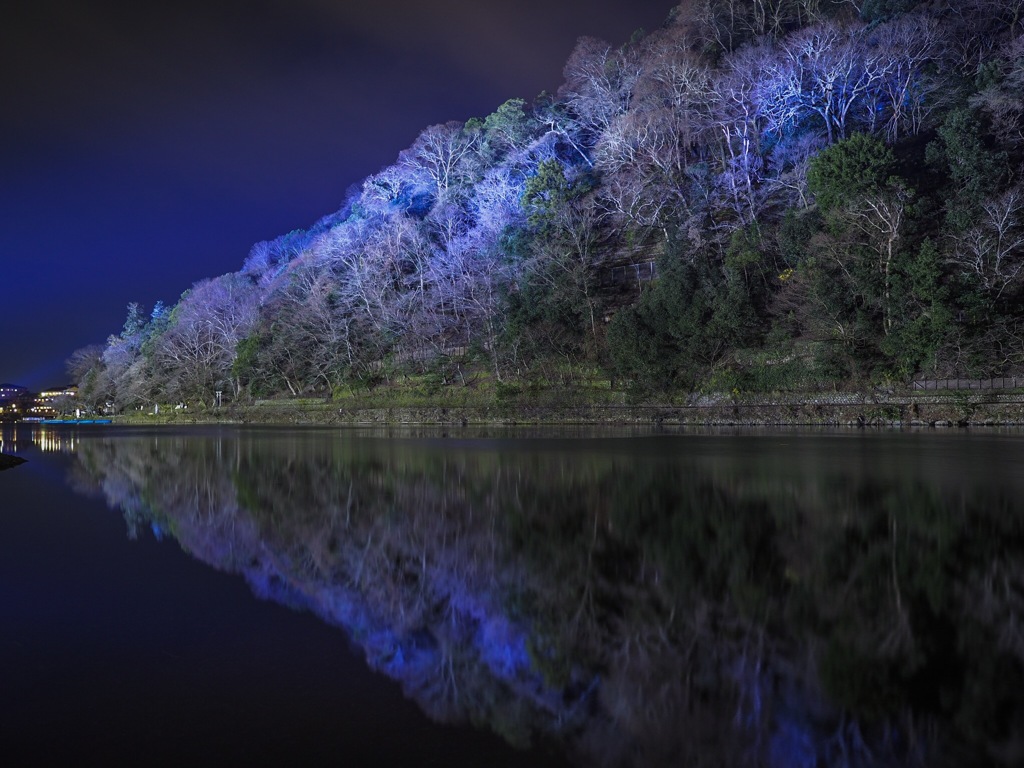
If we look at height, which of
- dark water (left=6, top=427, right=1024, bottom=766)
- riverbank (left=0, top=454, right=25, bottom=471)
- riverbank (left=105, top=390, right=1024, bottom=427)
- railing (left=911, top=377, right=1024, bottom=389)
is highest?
railing (left=911, top=377, right=1024, bottom=389)

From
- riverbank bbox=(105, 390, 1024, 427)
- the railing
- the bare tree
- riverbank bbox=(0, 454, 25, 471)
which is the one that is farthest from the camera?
riverbank bbox=(105, 390, 1024, 427)

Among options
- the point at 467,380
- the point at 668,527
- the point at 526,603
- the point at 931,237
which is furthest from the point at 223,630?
the point at 467,380

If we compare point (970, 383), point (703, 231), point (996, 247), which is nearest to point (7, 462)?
point (703, 231)

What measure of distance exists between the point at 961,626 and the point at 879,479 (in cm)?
692

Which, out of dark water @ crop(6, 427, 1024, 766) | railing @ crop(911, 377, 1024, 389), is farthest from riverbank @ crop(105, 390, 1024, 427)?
dark water @ crop(6, 427, 1024, 766)

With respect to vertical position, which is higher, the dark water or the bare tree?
the bare tree

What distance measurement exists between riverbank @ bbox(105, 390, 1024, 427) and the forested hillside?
2.96ft

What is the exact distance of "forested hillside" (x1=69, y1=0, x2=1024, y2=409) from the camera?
86.0 feet

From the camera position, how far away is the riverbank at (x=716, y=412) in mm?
24328

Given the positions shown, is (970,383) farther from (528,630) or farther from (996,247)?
(528,630)

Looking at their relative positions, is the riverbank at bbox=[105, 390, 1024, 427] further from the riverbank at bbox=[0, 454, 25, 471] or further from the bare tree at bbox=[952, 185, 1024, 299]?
the riverbank at bbox=[0, 454, 25, 471]

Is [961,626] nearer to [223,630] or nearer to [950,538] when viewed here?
[950,538]

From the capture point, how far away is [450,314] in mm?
44312

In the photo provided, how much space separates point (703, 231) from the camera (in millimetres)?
33688
